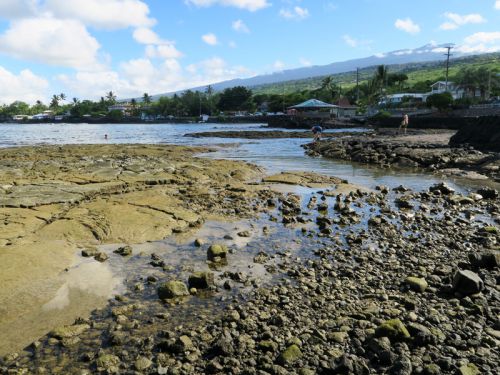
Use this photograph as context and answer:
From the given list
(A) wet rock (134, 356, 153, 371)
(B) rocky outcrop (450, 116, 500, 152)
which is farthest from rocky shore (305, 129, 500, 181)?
(A) wet rock (134, 356, 153, 371)

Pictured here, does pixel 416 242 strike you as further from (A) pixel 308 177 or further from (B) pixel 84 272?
(A) pixel 308 177

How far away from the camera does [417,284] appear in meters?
8.00

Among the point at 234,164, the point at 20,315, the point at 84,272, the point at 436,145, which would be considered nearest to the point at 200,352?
the point at 20,315

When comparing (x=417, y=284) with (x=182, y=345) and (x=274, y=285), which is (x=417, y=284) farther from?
(x=182, y=345)

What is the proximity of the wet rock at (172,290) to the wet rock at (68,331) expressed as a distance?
4.76 ft

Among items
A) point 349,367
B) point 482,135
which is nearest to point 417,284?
point 349,367

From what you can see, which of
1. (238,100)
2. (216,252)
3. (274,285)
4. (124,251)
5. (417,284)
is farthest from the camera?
(238,100)

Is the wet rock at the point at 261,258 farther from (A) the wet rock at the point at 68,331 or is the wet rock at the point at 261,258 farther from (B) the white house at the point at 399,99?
(B) the white house at the point at 399,99

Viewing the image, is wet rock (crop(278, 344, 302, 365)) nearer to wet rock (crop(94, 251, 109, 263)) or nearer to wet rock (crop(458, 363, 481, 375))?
wet rock (crop(458, 363, 481, 375))

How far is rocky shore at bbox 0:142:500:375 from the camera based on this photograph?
584 centimetres

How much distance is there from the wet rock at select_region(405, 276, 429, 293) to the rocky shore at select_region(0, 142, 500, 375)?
0.02m

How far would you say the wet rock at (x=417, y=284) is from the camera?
795 centimetres

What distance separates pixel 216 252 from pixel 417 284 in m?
4.48

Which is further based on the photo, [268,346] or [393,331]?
[393,331]
